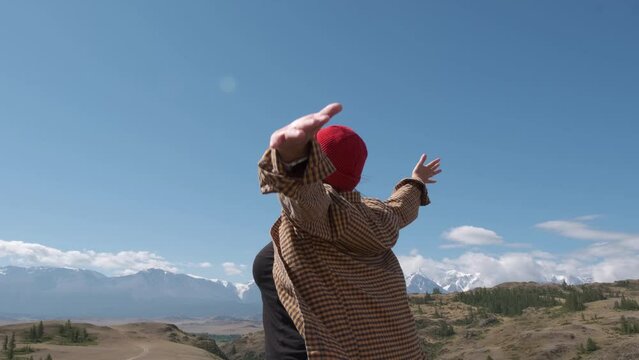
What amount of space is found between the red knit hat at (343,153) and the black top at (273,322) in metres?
0.46

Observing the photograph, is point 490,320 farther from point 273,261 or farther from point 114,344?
point 273,261

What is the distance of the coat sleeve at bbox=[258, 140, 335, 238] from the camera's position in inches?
68.9

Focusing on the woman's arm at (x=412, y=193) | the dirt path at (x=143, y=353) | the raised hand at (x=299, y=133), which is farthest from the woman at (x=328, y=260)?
the dirt path at (x=143, y=353)

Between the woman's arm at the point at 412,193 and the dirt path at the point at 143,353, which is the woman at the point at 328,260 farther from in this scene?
the dirt path at the point at 143,353

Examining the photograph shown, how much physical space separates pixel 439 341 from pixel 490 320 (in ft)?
47.5

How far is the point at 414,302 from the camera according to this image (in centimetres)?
11931

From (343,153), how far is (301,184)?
1.97 feet

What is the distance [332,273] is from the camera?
2.07 m

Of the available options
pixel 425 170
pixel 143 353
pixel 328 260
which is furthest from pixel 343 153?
pixel 143 353

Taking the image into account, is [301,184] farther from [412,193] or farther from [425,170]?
[425,170]

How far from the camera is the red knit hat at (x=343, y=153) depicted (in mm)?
2324

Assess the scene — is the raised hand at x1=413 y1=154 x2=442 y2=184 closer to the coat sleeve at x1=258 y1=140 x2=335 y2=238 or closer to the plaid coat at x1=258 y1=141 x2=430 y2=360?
the plaid coat at x1=258 y1=141 x2=430 y2=360

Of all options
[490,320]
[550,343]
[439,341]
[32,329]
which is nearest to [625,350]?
[550,343]

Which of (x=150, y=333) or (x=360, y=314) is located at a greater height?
(x=360, y=314)
